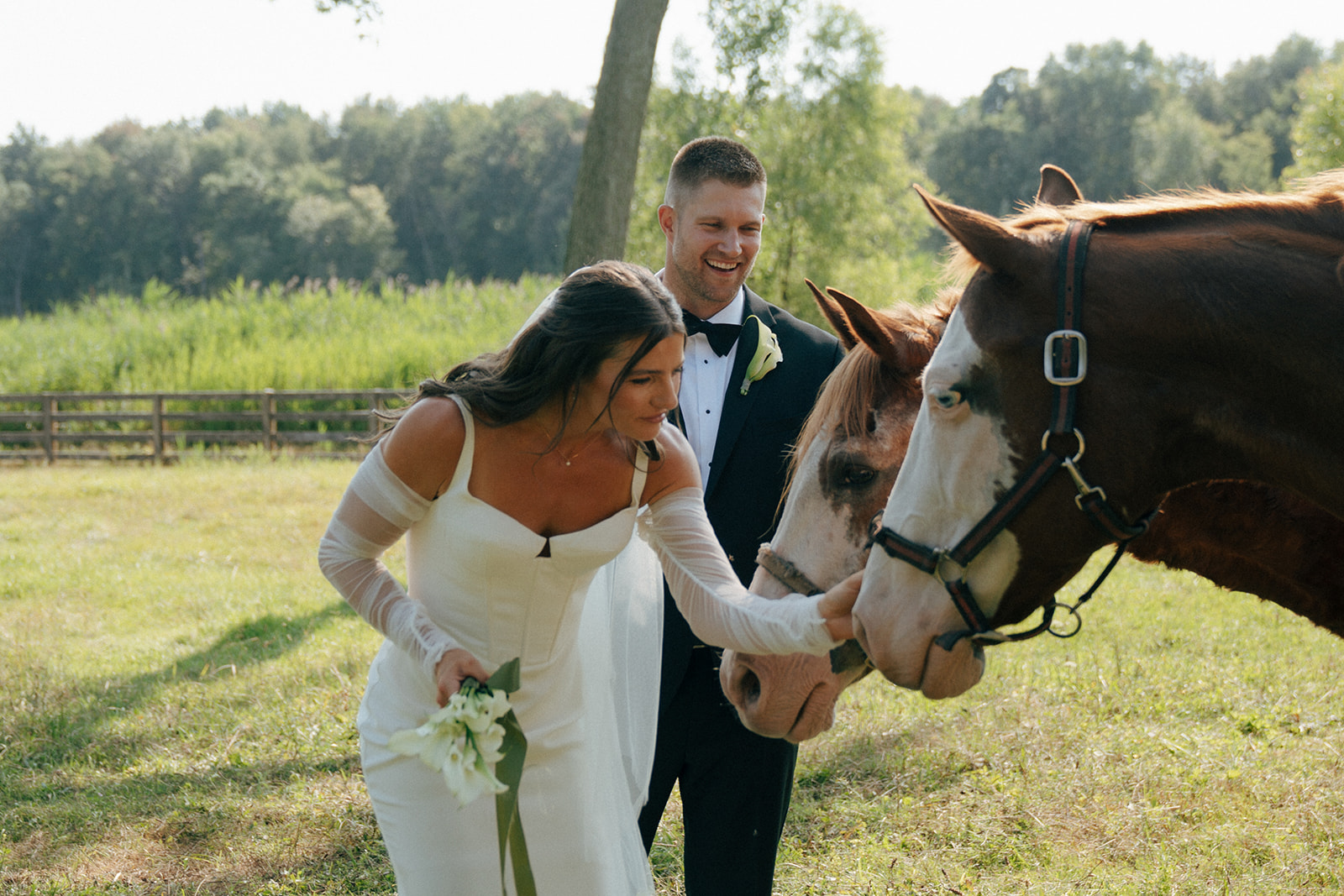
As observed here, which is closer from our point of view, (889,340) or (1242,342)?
(1242,342)

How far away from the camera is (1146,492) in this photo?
1809 mm

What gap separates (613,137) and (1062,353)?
4.93m

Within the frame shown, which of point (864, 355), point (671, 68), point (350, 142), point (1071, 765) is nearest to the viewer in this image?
point (864, 355)

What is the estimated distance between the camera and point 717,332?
9.48 ft

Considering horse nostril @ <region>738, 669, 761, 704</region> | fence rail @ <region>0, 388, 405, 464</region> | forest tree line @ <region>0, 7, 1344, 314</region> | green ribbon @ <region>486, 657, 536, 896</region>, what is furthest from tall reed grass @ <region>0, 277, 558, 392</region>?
forest tree line @ <region>0, 7, 1344, 314</region>

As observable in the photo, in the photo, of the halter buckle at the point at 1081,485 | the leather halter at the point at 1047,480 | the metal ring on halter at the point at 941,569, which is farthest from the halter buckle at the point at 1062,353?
the metal ring on halter at the point at 941,569

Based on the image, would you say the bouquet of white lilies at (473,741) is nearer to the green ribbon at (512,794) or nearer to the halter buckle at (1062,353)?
the green ribbon at (512,794)

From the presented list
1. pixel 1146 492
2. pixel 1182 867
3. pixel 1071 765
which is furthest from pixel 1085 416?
pixel 1071 765

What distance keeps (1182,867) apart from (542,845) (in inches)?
96.3

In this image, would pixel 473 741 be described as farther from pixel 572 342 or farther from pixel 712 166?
pixel 712 166

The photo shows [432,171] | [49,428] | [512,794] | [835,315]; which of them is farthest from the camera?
[432,171]

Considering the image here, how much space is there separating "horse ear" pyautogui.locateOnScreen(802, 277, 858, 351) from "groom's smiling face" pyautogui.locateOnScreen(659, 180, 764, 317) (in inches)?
10.1

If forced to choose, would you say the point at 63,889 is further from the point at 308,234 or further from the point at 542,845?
the point at 308,234

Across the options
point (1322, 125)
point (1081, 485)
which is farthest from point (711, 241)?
A: point (1322, 125)
